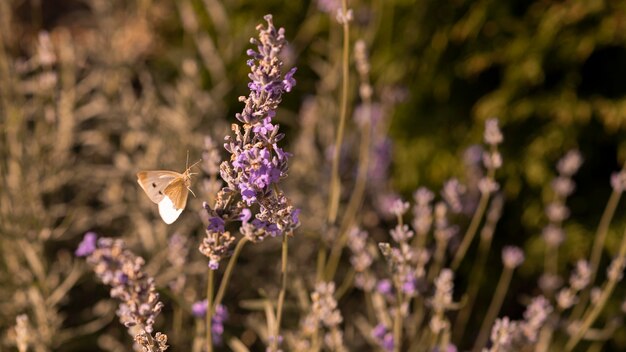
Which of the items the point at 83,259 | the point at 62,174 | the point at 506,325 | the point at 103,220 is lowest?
the point at 506,325

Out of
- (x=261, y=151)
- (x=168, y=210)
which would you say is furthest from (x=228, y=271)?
(x=261, y=151)

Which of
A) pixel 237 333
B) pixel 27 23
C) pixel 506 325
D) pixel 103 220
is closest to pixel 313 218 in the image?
pixel 237 333

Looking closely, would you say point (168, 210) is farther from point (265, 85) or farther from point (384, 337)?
point (384, 337)

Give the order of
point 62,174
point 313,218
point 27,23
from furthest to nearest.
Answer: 1. point 27,23
2. point 313,218
3. point 62,174

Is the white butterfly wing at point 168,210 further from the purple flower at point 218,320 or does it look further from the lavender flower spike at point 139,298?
the purple flower at point 218,320

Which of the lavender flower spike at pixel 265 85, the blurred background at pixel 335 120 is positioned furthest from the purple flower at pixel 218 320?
the blurred background at pixel 335 120

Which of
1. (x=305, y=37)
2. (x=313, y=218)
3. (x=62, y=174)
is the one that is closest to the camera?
(x=62, y=174)

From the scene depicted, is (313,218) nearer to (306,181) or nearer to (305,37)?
(306,181)
